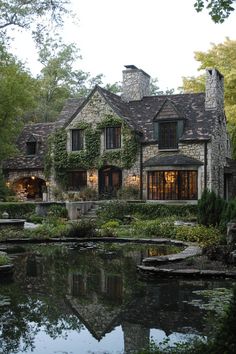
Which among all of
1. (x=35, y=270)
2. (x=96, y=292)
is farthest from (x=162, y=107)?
(x=96, y=292)

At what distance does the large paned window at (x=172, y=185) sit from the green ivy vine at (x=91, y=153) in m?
2.09

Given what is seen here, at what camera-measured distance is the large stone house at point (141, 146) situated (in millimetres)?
29594

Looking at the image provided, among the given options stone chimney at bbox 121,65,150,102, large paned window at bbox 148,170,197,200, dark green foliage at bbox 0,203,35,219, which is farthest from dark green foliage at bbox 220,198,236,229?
stone chimney at bbox 121,65,150,102

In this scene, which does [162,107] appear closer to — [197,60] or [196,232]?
[197,60]

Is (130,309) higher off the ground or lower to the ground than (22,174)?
lower

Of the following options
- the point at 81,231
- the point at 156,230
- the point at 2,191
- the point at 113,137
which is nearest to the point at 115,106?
the point at 113,137

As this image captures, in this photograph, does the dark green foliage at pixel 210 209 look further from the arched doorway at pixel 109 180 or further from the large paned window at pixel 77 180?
the large paned window at pixel 77 180

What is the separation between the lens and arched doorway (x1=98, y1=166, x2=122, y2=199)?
31.4 metres

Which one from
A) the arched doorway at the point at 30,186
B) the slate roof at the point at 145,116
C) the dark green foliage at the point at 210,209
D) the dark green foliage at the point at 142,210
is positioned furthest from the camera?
the arched doorway at the point at 30,186

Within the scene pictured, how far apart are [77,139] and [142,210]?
9360 mm

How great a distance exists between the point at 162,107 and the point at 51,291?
22.7 meters

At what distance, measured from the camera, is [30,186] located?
3719 centimetres

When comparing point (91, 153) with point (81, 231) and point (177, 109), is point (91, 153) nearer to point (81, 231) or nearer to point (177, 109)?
point (177, 109)

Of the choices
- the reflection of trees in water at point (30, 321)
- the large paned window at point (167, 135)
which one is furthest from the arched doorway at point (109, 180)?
the reflection of trees in water at point (30, 321)
